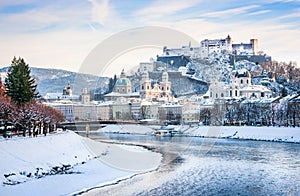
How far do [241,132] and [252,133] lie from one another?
2013 mm

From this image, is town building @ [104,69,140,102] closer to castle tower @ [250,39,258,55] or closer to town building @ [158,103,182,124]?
town building @ [158,103,182,124]

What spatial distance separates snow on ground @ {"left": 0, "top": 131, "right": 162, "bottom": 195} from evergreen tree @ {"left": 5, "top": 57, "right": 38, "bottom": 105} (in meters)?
4.43

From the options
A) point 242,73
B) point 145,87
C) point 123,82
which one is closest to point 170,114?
point 242,73

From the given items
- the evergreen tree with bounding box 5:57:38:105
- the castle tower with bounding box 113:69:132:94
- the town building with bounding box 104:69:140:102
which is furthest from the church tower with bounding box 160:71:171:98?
the evergreen tree with bounding box 5:57:38:105

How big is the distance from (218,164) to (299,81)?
→ 77.9 meters

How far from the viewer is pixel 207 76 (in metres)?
111

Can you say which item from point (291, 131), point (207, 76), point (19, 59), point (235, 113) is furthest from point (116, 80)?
point (19, 59)

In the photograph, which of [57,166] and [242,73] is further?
[242,73]

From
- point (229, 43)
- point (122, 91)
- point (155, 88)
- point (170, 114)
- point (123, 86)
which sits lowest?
point (170, 114)

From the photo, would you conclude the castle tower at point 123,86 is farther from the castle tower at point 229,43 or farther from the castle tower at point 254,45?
the castle tower at point 254,45

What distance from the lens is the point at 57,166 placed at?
22.3 m

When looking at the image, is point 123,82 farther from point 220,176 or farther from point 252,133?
point 220,176

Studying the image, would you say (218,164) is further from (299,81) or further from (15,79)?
(299,81)

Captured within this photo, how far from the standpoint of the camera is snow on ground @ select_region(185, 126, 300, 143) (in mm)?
42594
